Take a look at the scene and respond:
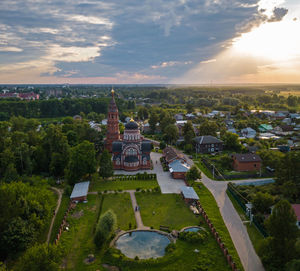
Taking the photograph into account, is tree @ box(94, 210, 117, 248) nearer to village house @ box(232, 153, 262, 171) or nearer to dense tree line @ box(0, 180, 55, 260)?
dense tree line @ box(0, 180, 55, 260)

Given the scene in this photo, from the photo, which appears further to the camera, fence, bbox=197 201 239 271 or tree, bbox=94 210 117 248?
tree, bbox=94 210 117 248

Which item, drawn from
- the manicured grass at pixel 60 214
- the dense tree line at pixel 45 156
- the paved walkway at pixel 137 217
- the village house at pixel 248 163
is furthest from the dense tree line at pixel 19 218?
the village house at pixel 248 163

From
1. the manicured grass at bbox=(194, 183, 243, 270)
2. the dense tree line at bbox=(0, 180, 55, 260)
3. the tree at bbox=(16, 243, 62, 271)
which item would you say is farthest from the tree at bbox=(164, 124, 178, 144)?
the tree at bbox=(16, 243, 62, 271)

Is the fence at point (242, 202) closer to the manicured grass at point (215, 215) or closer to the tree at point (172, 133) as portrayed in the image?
the manicured grass at point (215, 215)

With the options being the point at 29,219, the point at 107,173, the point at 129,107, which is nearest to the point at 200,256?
the point at 29,219

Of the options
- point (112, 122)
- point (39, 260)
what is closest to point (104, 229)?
point (39, 260)
